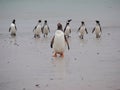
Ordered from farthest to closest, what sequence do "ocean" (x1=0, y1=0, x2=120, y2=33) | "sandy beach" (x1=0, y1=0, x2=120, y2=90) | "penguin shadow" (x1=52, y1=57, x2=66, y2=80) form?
"ocean" (x1=0, y1=0, x2=120, y2=33) < "penguin shadow" (x1=52, y1=57, x2=66, y2=80) < "sandy beach" (x1=0, y1=0, x2=120, y2=90)

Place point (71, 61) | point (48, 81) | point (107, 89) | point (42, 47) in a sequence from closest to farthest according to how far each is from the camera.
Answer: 1. point (107, 89)
2. point (48, 81)
3. point (71, 61)
4. point (42, 47)

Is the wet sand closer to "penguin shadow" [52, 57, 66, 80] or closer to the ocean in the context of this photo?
"penguin shadow" [52, 57, 66, 80]

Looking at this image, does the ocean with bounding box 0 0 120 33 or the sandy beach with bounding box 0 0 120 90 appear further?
the ocean with bounding box 0 0 120 33

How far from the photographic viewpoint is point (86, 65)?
9203 millimetres

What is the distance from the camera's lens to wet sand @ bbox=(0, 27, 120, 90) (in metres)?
7.30

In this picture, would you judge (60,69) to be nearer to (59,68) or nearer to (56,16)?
(59,68)

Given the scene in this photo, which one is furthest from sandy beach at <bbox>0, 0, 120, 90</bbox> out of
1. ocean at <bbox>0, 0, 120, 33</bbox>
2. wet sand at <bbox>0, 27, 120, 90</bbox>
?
ocean at <bbox>0, 0, 120, 33</bbox>

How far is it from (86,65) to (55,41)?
5.63 feet

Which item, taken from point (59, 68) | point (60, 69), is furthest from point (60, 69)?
point (59, 68)

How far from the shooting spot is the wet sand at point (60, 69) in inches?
287

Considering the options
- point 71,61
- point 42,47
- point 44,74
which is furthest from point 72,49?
point 44,74

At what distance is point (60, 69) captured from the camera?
28.9 feet

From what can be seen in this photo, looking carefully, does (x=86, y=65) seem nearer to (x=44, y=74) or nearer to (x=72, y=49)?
(x=44, y=74)

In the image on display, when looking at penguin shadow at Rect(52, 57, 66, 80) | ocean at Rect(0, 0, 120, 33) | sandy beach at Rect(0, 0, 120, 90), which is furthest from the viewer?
ocean at Rect(0, 0, 120, 33)
